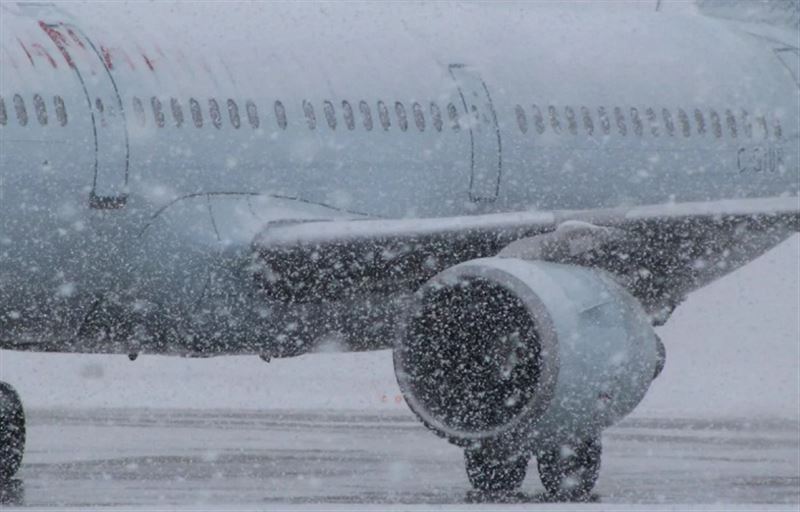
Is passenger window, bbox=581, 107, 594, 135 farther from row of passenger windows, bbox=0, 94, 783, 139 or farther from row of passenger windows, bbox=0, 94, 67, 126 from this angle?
row of passenger windows, bbox=0, 94, 67, 126

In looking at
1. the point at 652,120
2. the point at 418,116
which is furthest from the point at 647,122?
the point at 418,116

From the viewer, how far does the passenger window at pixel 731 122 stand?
1744 centimetres

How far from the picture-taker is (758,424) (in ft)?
85.7

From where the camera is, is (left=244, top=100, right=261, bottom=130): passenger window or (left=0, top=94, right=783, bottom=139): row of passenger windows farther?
(left=244, top=100, right=261, bottom=130): passenger window

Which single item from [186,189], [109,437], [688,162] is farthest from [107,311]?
[109,437]

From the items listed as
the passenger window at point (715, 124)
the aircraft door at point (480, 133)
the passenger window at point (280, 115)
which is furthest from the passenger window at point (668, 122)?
the passenger window at point (280, 115)

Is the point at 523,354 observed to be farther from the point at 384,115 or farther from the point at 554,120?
the point at 554,120

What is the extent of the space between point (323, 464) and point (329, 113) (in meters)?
3.15

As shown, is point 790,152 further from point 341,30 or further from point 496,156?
point 341,30

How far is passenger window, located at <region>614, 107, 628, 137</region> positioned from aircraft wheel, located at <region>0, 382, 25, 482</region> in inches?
217

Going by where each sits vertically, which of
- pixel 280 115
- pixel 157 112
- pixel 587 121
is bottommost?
pixel 587 121

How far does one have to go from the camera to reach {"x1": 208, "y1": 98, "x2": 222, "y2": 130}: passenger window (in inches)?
551

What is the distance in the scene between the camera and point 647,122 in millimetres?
16766

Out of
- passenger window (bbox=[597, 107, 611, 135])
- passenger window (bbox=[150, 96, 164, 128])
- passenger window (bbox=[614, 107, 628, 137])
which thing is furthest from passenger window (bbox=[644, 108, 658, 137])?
passenger window (bbox=[150, 96, 164, 128])
